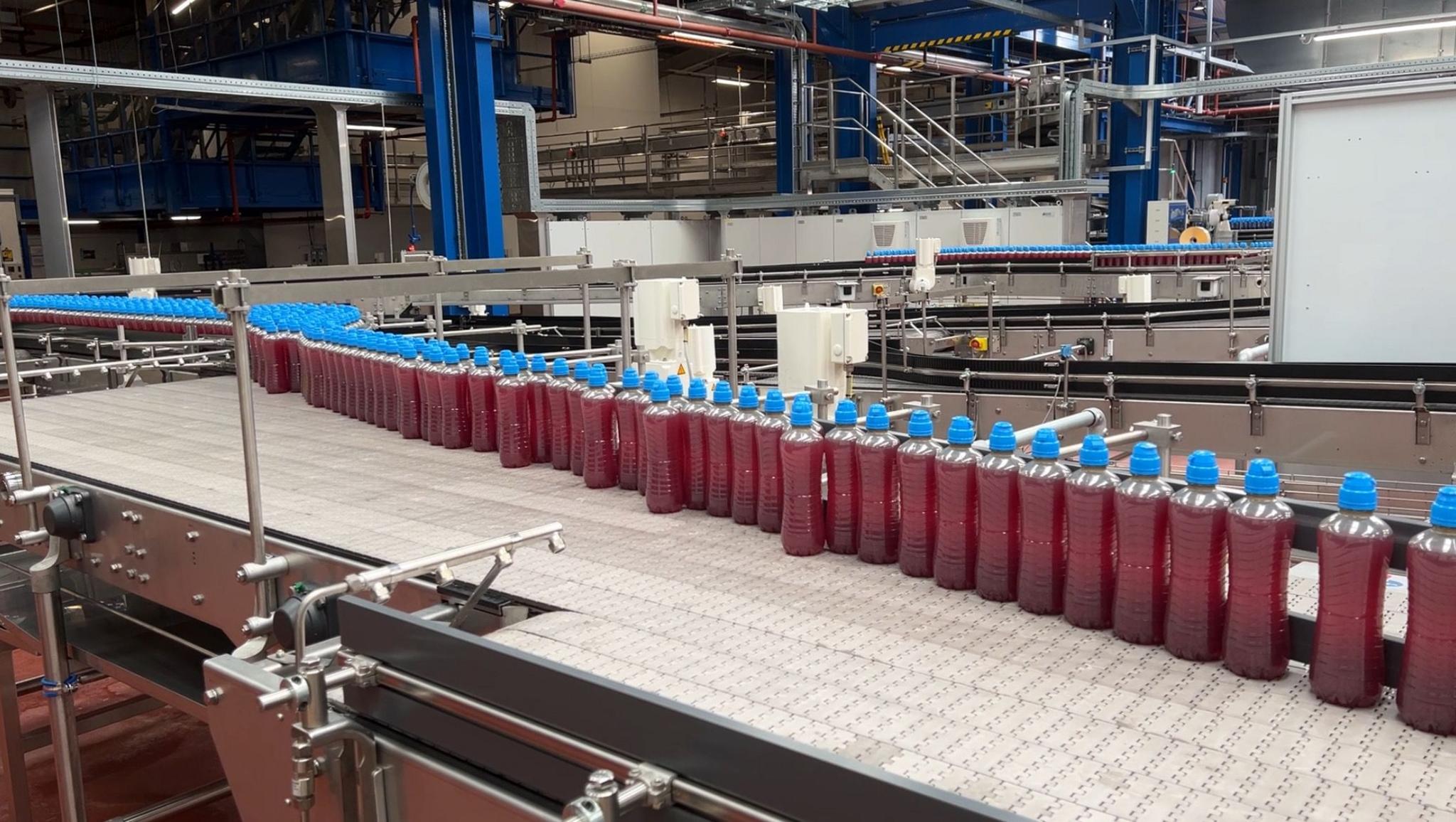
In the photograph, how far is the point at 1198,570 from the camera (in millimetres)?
1481

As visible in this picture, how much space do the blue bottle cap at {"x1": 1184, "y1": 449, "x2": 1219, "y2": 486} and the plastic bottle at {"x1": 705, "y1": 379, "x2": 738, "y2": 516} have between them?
0.95 meters

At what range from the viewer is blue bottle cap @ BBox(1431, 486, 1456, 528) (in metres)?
1.24

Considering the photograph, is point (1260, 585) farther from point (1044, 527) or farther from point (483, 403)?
point (483, 403)

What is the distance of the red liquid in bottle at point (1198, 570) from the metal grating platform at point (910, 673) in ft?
0.13

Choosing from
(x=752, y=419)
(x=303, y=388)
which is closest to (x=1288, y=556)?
(x=752, y=419)

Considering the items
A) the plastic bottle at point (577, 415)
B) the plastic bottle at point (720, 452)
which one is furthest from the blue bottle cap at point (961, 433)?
the plastic bottle at point (577, 415)

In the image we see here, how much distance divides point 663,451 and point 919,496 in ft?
2.17

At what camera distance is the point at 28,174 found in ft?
49.1

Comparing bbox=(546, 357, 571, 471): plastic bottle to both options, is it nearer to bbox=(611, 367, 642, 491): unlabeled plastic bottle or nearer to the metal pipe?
bbox=(611, 367, 642, 491): unlabeled plastic bottle

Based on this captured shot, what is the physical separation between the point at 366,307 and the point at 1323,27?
10.5m

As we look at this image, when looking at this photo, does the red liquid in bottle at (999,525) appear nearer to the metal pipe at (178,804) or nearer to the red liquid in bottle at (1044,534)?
the red liquid in bottle at (1044,534)

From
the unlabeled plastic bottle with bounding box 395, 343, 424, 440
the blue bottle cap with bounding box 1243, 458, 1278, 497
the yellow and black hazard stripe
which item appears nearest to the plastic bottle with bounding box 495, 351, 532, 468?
the unlabeled plastic bottle with bounding box 395, 343, 424, 440

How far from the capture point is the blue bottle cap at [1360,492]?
133cm

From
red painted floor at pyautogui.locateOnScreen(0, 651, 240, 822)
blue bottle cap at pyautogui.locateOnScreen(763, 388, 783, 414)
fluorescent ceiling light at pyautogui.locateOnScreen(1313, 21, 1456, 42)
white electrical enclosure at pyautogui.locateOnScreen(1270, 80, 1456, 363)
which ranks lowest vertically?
red painted floor at pyautogui.locateOnScreen(0, 651, 240, 822)
